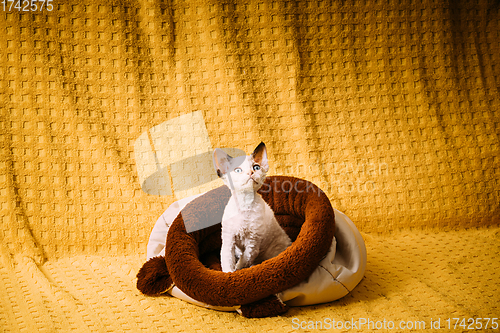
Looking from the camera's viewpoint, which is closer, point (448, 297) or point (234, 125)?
point (448, 297)

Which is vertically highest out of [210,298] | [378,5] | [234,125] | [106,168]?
[378,5]

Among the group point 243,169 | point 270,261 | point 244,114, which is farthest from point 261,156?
point 244,114

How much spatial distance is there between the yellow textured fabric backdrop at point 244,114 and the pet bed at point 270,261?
0.84 feet

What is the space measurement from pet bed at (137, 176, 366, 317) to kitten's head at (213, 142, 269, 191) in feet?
0.71

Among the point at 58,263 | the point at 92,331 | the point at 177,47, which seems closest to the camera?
the point at 92,331

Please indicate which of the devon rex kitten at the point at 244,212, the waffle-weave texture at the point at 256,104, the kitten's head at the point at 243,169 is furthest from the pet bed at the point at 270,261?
the waffle-weave texture at the point at 256,104

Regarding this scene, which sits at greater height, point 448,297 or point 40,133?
point 40,133

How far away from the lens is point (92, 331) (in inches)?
39.1

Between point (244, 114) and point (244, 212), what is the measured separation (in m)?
0.65

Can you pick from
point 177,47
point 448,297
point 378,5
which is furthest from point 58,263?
point 378,5

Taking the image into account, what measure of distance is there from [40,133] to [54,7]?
52 centimetres

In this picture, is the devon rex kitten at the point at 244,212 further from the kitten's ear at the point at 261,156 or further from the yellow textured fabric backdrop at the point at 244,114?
the yellow textured fabric backdrop at the point at 244,114

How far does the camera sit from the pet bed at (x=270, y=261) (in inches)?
39.1

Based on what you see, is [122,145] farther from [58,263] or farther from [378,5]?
[378,5]
